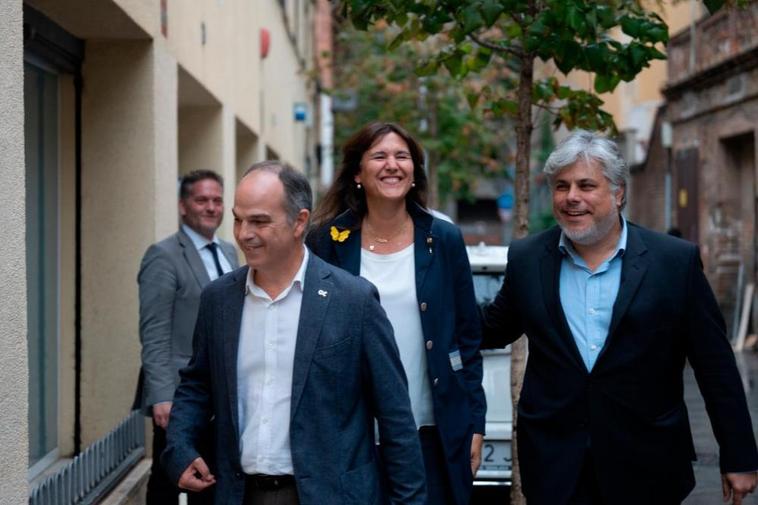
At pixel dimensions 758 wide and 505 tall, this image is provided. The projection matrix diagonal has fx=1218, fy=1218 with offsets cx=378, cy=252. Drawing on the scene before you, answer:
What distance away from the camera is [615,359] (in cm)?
435

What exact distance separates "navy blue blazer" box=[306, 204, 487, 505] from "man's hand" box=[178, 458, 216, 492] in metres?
1.28

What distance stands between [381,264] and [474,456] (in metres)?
0.88

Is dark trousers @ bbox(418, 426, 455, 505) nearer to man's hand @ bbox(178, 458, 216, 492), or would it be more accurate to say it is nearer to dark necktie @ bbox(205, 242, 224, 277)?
man's hand @ bbox(178, 458, 216, 492)

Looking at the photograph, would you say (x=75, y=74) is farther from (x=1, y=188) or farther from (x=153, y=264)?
(x=1, y=188)

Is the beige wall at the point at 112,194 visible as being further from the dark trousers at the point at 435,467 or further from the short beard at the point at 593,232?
the short beard at the point at 593,232

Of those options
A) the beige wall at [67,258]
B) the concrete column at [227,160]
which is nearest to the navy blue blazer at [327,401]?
the beige wall at [67,258]

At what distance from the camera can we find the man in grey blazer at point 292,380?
3602mm

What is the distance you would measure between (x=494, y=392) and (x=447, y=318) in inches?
125

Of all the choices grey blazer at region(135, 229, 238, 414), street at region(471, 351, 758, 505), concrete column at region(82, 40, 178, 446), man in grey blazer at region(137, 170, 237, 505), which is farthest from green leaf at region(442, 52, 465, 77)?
street at region(471, 351, 758, 505)

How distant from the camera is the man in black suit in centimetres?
436

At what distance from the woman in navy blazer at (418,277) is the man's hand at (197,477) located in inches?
48.9

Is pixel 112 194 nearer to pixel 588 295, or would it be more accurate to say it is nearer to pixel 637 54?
pixel 637 54

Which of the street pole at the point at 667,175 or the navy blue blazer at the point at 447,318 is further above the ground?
the street pole at the point at 667,175

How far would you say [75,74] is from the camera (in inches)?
305
